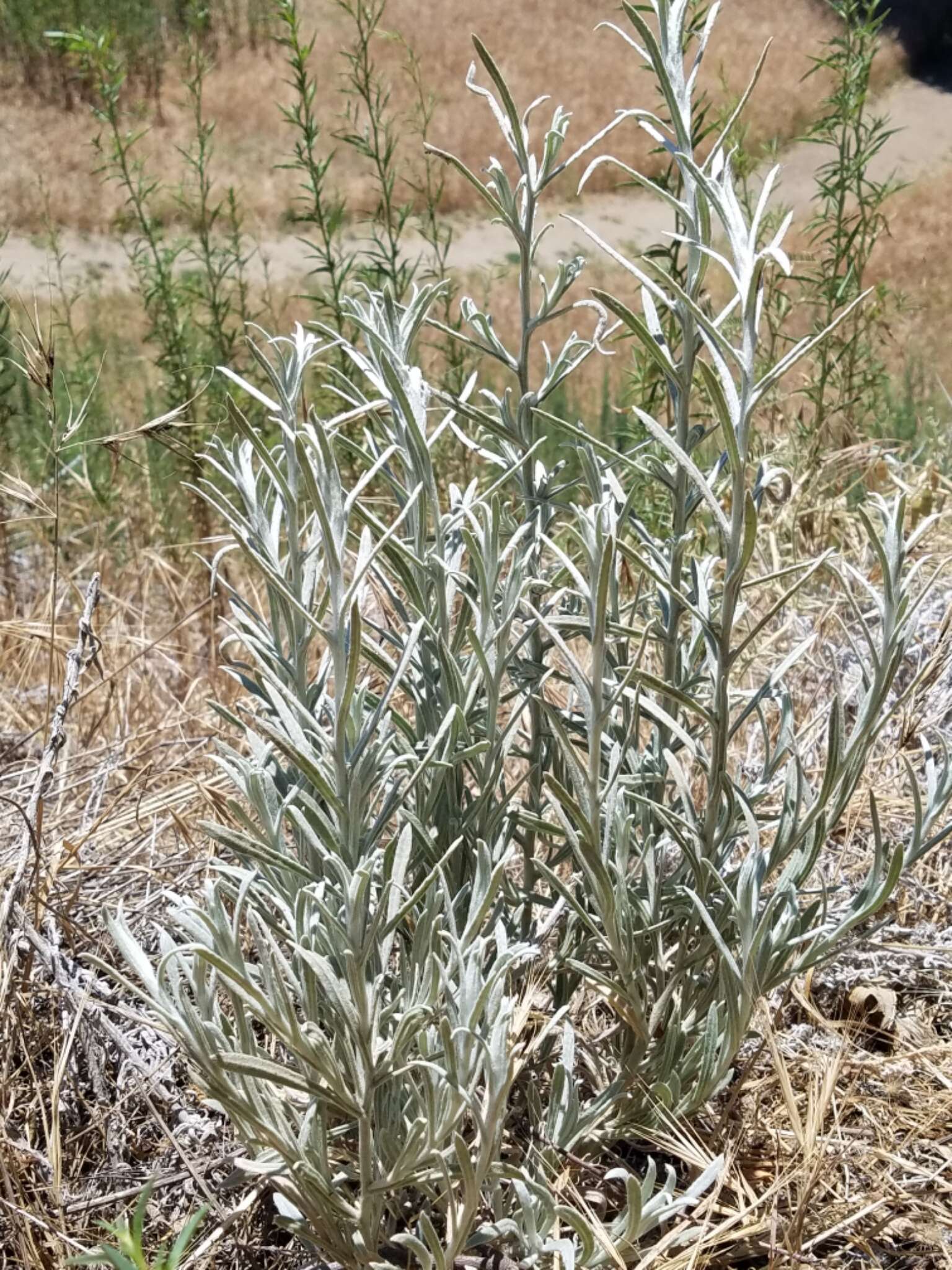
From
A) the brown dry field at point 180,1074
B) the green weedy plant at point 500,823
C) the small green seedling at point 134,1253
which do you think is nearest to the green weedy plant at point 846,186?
the brown dry field at point 180,1074

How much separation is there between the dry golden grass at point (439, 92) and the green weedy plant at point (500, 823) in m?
13.4

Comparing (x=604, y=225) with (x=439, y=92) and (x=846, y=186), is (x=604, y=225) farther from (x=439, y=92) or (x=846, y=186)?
(x=846, y=186)

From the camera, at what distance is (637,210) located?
16.0m

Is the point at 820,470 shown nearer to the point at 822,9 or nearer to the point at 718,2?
the point at 718,2

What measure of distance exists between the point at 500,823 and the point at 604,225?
48.9 ft

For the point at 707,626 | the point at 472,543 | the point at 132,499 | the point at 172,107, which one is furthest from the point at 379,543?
the point at 172,107

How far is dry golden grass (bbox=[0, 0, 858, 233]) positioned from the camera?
1452cm

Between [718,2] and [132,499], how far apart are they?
308cm

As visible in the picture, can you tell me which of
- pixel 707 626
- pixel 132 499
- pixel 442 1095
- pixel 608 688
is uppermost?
pixel 707 626

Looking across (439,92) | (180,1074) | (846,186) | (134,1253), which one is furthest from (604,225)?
(134,1253)

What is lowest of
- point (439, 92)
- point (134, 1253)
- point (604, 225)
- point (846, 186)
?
point (604, 225)

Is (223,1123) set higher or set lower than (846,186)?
lower

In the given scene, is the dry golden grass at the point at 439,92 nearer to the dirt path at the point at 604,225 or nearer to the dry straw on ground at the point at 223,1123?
the dirt path at the point at 604,225

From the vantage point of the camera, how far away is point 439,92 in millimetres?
13258
